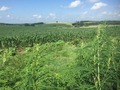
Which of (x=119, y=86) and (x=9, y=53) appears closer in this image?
(x=119, y=86)

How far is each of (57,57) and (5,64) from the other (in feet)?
2.80

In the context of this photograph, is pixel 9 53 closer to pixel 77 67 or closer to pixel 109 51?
pixel 77 67

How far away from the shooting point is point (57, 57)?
393 cm

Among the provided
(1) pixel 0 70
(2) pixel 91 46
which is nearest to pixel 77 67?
(2) pixel 91 46

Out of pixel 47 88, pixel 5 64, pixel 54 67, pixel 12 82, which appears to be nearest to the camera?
pixel 47 88

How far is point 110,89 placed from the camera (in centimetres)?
327

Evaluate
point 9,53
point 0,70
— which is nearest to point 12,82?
point 0,70

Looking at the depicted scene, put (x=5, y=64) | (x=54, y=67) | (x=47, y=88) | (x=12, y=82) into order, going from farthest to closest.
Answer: (x=5, y=64) < (x=12, y=82) < (x=54, y=67) < (x=47, y=88)

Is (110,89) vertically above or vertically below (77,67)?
below

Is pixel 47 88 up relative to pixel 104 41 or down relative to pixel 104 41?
down

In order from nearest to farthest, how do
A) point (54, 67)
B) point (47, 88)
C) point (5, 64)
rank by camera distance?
point (47, 88)
point (54, 67)
point (5, 64)

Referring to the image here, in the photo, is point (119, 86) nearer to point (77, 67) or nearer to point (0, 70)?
point (77, 67)

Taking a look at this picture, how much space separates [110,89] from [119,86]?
15 centimetres

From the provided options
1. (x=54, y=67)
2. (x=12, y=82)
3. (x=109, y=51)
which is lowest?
(x=12, y=82)
